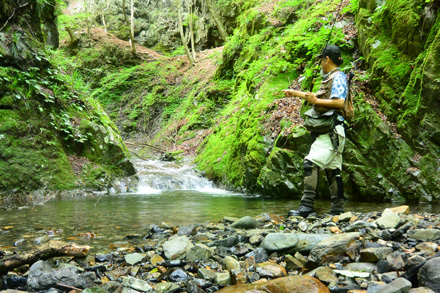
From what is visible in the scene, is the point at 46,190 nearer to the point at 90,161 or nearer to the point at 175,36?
the point at 90,161

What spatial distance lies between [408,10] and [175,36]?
26603 millimetres

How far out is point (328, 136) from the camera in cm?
436

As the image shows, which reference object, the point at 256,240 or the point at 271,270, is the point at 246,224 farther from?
the point at 271,270

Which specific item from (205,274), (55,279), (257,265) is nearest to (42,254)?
(55,279)

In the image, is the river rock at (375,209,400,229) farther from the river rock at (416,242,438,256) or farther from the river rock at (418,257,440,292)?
the river rock at (418,257,440,292)

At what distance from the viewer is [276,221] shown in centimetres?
411

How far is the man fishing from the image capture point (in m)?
4.21

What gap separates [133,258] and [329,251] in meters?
1.66

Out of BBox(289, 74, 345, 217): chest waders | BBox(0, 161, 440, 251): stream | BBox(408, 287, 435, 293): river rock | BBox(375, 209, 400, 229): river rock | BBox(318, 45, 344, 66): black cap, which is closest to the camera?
BBox(408, 287, 435, 293): river rock

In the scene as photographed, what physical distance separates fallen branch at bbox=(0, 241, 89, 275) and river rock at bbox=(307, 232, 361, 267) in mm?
2028

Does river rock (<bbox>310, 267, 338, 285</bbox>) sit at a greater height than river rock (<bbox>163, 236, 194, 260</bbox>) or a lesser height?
greater

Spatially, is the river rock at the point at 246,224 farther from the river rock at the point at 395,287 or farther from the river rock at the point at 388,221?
the river rock at the point at 395,287

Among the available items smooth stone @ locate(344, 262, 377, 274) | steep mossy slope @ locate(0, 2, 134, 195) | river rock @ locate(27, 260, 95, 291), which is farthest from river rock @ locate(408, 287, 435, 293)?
steep mossy slope @ locate(0, 2, 134, 195)

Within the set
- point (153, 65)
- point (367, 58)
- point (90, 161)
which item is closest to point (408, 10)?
point (367, 58)
